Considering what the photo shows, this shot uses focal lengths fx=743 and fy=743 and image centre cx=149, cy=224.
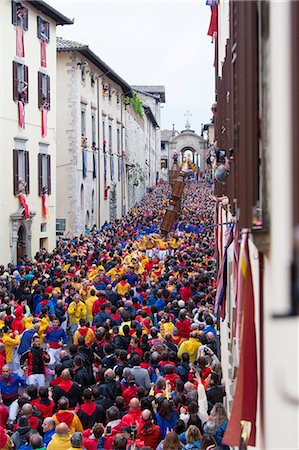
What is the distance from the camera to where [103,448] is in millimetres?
7781

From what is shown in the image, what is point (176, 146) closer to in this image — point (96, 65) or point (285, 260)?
point (96, 65)

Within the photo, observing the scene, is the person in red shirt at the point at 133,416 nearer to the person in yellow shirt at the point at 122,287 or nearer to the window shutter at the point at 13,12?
the person in yellow shirt at the point at 122,287

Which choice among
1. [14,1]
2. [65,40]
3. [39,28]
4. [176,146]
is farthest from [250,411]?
[176,146]

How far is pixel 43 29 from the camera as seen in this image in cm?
2877

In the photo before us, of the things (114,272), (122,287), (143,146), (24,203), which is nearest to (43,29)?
(24,203)

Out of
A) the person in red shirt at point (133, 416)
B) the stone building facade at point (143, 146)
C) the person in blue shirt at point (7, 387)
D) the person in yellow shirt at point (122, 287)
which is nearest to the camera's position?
the person in red shirt at point (133, 416)

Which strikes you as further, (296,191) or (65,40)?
(65,40)

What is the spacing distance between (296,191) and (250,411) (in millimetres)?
2726

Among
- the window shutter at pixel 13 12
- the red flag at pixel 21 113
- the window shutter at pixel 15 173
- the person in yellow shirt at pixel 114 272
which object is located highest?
the window shutter at pixel 13 12

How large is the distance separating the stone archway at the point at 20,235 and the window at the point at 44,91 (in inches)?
178

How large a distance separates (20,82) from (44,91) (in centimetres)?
302

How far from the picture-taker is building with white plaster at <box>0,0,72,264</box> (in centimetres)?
2478

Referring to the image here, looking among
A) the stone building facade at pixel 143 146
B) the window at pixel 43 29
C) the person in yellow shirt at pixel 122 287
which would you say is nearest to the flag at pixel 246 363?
the person in yellow shirt at pixel 122 287

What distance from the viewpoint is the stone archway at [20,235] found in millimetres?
25314
